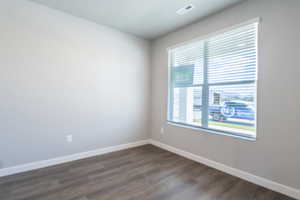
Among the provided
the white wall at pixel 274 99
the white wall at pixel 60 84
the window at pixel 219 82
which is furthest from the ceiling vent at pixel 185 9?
the white wall at pixel 60 84

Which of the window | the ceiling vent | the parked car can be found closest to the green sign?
the window

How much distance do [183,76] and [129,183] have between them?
2.25 m

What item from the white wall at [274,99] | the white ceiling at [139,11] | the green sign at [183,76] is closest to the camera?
the white wall at [274,99]

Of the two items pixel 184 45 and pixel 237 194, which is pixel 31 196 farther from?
pixel 184 45

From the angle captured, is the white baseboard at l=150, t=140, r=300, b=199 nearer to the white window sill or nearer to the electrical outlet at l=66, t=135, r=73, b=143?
the white window sill

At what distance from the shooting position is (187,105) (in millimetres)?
3162

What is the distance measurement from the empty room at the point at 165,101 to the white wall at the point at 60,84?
16 mm

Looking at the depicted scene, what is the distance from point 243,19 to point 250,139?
1780 millimetres

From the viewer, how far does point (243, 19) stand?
7.33ft

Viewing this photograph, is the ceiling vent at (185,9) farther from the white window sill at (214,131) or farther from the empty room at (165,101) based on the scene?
the white window sill at (214,131)

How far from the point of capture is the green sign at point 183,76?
10.1 ft

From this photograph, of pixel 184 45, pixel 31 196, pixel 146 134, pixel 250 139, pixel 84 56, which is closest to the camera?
pixel 31 196

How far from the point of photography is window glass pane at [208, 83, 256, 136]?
2.21 metres

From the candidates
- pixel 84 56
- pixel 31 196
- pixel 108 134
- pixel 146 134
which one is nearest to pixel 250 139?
pixel 146 134
